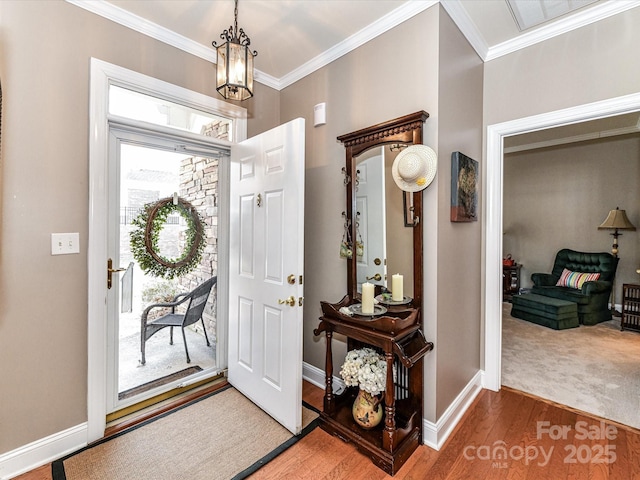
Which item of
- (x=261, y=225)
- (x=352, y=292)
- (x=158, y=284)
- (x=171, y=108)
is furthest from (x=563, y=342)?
(x=171, y=108)

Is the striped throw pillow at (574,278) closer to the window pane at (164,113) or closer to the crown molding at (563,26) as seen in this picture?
the crown molding at (563,26)

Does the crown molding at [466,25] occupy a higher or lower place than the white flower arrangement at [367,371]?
higher

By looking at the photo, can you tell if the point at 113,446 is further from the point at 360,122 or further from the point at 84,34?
the point at 360,122

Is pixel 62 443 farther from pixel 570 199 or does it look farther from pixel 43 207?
pixel 570 199

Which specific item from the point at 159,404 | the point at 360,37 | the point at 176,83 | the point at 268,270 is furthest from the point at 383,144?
the point at 159,404

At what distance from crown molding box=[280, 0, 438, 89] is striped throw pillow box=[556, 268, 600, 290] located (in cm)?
469

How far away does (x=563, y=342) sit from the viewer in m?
3.54

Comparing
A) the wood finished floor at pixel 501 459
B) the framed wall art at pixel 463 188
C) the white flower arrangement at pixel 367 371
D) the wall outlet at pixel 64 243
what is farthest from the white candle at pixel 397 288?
the wall outlet at pixel 64 243

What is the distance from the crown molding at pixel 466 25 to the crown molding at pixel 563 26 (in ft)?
0.37

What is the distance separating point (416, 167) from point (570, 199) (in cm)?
499

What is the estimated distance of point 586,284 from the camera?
4.30m

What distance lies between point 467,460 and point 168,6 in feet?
10.6

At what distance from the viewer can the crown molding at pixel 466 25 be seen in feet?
6.17

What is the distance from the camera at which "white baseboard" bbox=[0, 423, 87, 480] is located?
162cm
